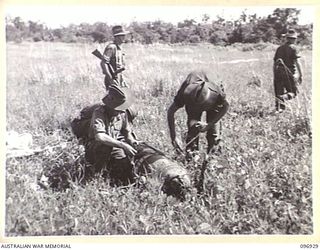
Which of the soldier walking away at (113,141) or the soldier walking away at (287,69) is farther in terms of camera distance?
the soldier walking away at (287,69)

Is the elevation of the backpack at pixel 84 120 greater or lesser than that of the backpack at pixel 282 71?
lesser

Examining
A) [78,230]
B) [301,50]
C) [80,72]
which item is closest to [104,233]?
[78,230]

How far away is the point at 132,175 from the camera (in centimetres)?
255

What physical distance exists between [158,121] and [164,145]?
0.35ft

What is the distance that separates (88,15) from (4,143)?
2.06ft

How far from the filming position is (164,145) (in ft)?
8.57

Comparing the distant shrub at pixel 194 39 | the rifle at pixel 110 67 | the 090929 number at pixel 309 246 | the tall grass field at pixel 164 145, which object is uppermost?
the distant shrub at pixel 194 39

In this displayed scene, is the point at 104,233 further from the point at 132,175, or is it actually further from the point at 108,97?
the point at 108,97

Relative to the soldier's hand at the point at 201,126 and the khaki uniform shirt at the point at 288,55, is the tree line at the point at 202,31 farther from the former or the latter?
the soldier's hand at the point at 201,126

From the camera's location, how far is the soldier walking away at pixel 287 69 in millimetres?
2629

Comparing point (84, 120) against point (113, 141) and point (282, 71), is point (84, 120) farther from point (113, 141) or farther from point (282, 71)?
point (282, 71)

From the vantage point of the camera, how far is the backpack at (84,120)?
2.56 m

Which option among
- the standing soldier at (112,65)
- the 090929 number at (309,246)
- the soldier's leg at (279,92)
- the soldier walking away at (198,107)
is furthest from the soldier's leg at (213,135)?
the 090929 number at (309,246)

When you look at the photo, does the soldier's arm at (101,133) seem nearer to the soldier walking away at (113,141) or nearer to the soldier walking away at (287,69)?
the soldier walking away at (113,141)
